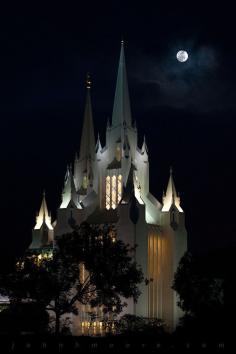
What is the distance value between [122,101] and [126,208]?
1414 centimetres

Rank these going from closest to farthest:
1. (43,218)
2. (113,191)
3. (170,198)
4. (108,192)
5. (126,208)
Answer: (126,208)
(170,198)
(113,191)
(108,192)
(43,218)

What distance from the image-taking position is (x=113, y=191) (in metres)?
66.6

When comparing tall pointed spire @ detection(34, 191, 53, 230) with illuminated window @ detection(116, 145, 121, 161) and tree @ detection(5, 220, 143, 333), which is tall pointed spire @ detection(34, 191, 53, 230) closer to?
illuminated window @ detection(116, 145, 121, 161)

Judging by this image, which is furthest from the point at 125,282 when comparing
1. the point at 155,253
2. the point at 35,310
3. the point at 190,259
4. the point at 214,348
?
the point at 155,253

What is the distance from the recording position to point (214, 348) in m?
37.3

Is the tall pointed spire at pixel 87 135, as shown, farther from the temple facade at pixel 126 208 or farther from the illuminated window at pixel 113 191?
the illuminated window at pixel 113 191

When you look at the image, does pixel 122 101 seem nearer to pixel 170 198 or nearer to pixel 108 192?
pixel 108 192

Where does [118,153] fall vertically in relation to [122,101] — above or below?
below

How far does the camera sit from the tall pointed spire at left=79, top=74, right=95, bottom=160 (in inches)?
2832

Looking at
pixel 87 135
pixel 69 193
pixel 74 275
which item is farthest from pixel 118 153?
pixel 74 275

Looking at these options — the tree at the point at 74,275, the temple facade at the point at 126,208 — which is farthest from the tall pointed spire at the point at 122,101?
the tree at the point at 74,275

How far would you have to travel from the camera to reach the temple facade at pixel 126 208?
60375 millimetres

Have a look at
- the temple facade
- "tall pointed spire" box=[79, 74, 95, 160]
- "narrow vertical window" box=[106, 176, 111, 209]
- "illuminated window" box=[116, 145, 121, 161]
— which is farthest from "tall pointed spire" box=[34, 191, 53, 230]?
"illuminated window" box=[116, 145, 121, 161]

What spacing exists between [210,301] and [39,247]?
2493 cm
